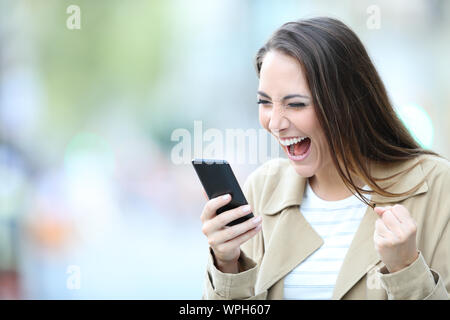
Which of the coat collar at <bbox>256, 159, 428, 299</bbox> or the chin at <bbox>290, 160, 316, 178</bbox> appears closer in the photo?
the coat collar at <bbox>256, 159, 428, 299</bbox>

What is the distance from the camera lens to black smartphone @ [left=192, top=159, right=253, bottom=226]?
1.53 m

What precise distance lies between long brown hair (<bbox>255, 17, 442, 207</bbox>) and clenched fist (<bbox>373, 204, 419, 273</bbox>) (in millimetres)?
336

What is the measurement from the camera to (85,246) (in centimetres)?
416

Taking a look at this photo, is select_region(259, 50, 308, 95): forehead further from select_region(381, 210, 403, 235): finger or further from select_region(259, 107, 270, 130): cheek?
select_region(381, 210, 403, 235): finger

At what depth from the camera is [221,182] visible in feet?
5.08

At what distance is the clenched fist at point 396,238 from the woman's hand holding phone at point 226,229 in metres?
0.37

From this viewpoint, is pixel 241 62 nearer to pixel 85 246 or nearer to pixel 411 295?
pixel 85 246

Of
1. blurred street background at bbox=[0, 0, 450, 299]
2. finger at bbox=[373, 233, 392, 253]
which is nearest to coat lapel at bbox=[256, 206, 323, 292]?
finger at bbox=[373, 233, 392, 253]

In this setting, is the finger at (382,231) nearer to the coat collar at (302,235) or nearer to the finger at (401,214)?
the finger at (401,214)

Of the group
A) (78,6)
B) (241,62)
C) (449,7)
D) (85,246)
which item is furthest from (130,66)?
(449,7)

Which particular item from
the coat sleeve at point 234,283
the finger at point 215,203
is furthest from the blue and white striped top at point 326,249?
the finger at point 215,203

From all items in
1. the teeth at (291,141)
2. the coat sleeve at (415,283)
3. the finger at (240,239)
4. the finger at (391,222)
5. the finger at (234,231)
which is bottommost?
the coat sleeve at (415,283)

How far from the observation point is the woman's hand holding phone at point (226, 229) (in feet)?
4.96

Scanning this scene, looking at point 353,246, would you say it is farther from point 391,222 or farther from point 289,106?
point 289,106
